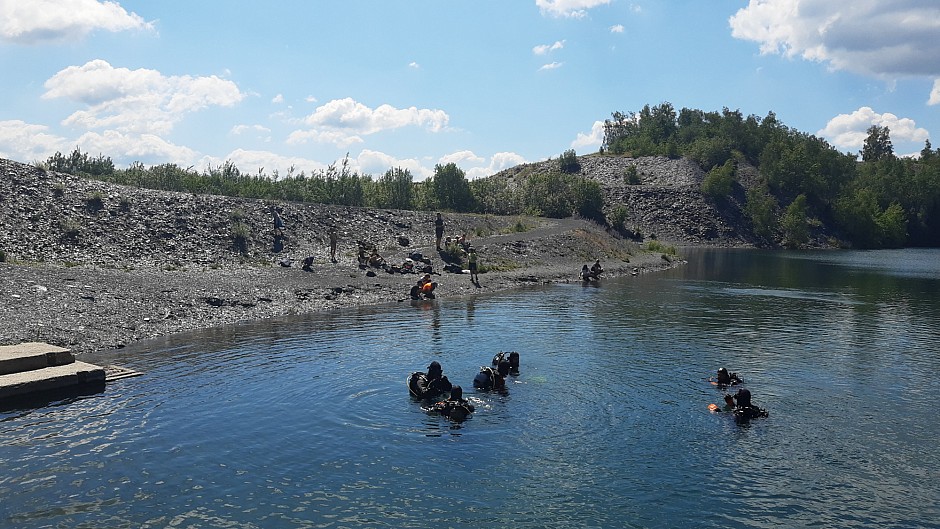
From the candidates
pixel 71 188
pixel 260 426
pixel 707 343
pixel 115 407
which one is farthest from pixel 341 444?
pixel 71 188

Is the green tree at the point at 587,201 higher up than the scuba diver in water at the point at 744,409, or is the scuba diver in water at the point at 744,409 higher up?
the green tree at the point at 587,201

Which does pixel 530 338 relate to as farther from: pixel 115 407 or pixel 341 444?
pixel 115 407

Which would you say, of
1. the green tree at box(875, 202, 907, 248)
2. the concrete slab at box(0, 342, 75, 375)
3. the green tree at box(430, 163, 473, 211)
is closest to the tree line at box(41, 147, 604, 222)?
the green tree at box(430, 163, 473, 211)

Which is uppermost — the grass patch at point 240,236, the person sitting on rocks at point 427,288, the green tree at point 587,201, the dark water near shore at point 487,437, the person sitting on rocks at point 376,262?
the green tree at point 587,201

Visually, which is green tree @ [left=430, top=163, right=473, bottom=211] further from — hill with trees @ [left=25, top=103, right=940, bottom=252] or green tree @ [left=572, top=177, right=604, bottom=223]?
green tree @ [left=572, top=177, right=604, bottom=223]

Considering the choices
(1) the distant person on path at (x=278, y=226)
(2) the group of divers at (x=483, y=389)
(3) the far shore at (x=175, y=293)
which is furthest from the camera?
(1) the distant person on path at (x=278, y=226)

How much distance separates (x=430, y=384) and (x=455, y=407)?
2193 millimetres

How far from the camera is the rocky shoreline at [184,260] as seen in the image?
4009cm

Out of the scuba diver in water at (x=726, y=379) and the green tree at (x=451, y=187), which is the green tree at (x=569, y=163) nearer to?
the green tree at (x=451, y=187)

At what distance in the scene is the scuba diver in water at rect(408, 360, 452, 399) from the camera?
28.3 metres

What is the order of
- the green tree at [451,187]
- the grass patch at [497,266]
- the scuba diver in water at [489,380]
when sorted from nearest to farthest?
the scuba diver in water at [489,380], the grass patch at [497,266], the green tree at [451,187]

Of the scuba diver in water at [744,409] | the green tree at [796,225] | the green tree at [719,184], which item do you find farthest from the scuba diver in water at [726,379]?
the green tree at [719,184]

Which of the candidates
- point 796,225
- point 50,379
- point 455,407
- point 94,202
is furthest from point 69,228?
point 796,225

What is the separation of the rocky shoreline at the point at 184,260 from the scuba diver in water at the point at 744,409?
29612 mm
